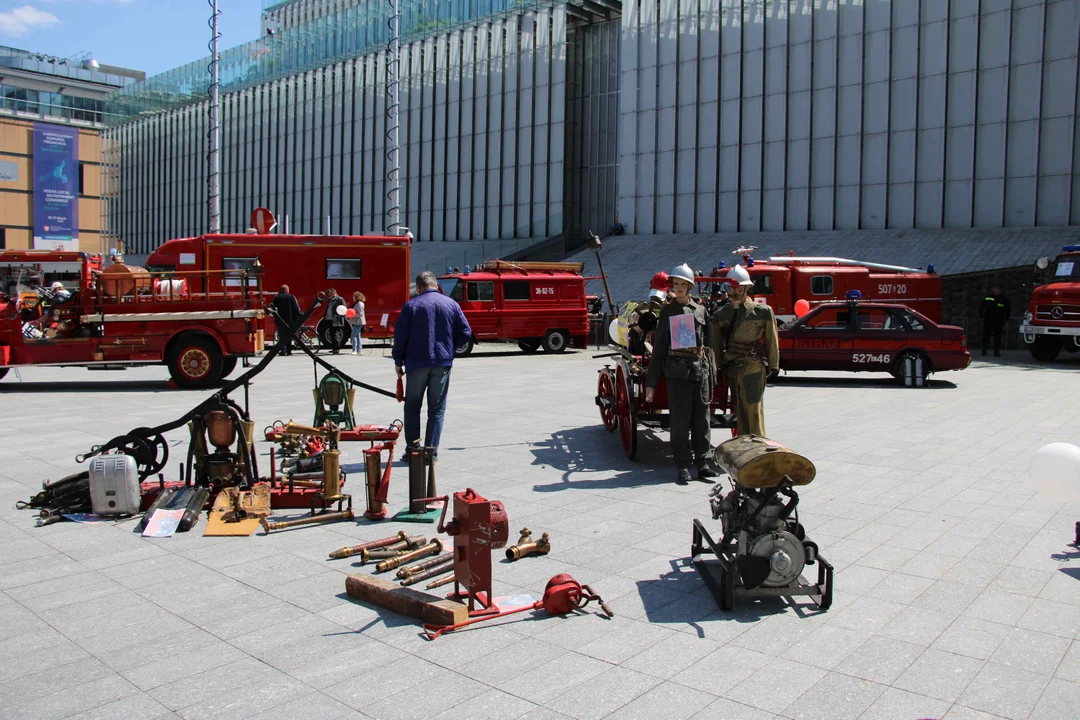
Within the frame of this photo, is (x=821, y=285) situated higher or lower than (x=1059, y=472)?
higher

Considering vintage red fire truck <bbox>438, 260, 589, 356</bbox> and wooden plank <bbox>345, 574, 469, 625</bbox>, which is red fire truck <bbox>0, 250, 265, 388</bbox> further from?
wooden plank <bbox>345, 574, 469, 625</bbox>

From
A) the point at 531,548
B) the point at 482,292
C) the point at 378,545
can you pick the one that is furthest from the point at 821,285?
the point at 378,545

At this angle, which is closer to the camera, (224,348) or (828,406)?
(828,406)

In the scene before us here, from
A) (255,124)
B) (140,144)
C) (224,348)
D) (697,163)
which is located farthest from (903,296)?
(140,144)

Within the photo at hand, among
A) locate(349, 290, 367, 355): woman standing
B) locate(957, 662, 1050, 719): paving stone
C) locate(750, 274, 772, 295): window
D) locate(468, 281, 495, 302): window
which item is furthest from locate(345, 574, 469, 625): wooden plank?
locate(750, 274, 772, 295): window

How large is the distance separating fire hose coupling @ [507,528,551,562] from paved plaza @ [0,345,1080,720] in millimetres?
97

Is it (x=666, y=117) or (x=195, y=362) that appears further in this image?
(x=666, y=117)

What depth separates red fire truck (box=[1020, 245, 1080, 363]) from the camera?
67.1 feet

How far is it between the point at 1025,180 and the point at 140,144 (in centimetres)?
6824

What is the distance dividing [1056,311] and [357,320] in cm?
1657

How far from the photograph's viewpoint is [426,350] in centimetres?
796

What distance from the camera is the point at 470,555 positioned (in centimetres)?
454

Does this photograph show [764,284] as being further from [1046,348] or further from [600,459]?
[600,459]

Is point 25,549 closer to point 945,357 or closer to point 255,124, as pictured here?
point 945,357
